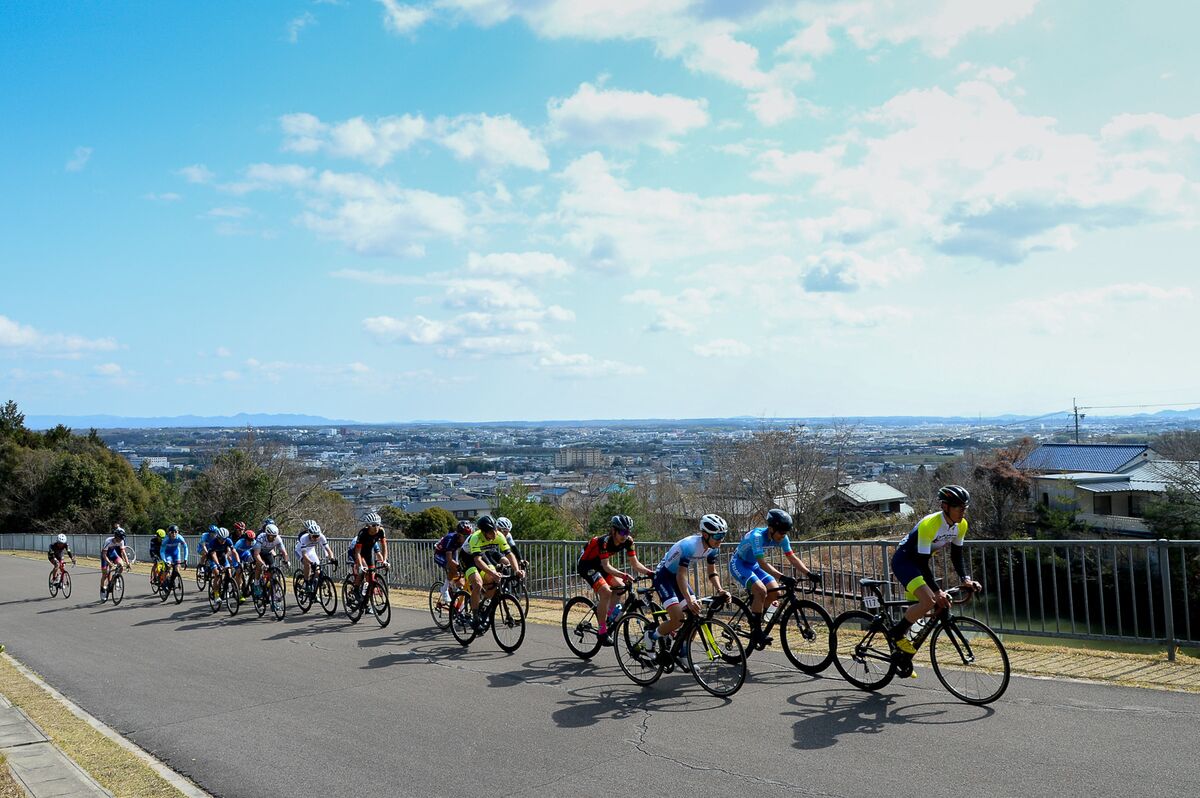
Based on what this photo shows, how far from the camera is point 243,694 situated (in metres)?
10.4

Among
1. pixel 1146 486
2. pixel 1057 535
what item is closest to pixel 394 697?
pixel 1057 535

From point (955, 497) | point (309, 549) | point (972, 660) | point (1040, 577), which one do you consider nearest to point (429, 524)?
point (309, 549)

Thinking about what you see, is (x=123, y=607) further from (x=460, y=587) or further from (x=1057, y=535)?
(x=1057, y=535)

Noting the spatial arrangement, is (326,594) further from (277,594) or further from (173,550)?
(173,550)

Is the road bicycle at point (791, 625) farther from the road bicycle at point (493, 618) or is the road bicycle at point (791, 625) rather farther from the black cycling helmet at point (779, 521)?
the road bicycle at point (493, 618)

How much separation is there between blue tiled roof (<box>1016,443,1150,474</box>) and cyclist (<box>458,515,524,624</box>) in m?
48.3

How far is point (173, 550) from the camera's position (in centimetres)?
2128

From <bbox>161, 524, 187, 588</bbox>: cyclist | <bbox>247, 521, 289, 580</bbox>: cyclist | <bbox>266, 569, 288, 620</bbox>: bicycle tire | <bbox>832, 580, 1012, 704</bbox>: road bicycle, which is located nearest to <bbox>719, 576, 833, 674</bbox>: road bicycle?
<bbox>832, 580, 1012, 704</bbox>: road bicycle

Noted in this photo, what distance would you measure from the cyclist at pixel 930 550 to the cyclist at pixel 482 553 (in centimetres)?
544

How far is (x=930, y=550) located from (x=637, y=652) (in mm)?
3299

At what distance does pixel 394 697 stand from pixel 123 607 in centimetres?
1387

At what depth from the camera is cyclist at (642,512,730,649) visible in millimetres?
9039

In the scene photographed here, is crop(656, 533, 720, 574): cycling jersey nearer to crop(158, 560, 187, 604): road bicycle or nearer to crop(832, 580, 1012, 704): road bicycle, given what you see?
crop(832, 580, 1012, 704): road bicycle

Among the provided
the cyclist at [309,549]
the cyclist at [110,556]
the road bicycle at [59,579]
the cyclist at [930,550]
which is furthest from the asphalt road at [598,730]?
the road bicycle at [59,579]
